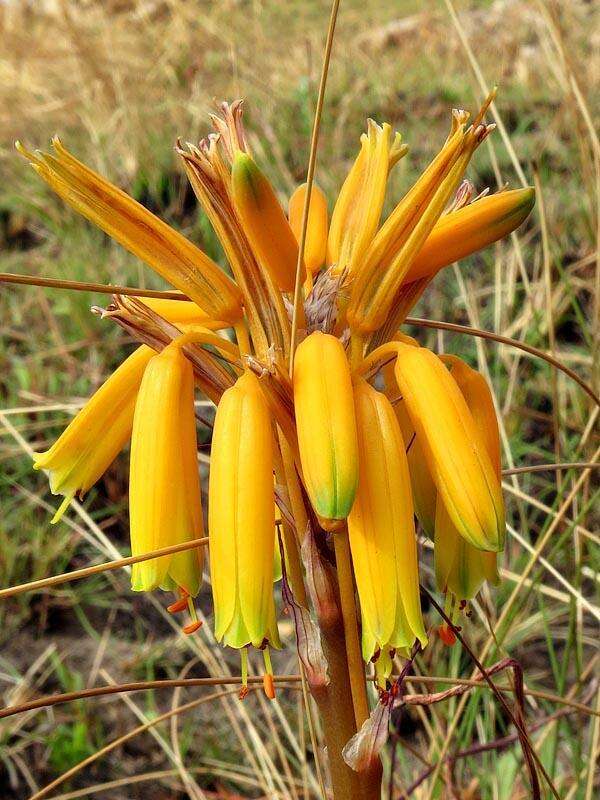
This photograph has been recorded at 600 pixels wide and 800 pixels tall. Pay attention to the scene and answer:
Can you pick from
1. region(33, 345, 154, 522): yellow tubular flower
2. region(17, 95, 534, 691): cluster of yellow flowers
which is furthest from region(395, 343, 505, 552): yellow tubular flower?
region(33, 345, 154, 522): yellow tubular flower

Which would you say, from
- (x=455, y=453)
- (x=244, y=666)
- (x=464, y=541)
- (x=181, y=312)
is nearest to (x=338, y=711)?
(x=244, y=666)

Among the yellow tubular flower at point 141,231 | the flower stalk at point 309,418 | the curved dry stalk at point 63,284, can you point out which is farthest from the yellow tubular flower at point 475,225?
the curved dry stalk at point 63,284

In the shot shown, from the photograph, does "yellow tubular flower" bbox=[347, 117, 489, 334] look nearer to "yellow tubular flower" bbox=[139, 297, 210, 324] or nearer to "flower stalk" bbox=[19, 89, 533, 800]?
"flower stalk" bbox=[19, 89, 533, 800]

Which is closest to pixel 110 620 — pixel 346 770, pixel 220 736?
pixel 220 736

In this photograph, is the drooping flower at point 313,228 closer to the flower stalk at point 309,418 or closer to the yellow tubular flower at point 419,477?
the flower stalk at point 309,418

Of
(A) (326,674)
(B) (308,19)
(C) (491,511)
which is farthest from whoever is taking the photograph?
(B) (308,19)

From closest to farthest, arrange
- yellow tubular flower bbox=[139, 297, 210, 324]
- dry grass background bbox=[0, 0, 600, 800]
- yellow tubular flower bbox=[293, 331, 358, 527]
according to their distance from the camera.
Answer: yellow tubular flower bbox=[293, 331, 358, 527] → yellow tubular flower bbox=[139, 297, 210, 324] → dry grass background bbox=[0, 0, 600, 800]

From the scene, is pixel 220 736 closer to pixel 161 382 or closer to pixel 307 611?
pixel 307 611
